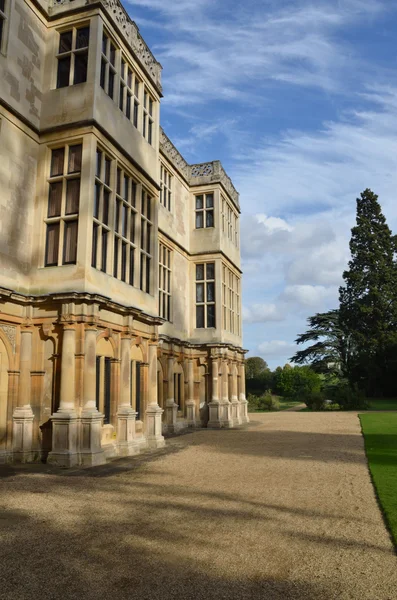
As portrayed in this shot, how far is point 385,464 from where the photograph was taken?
33.8ft

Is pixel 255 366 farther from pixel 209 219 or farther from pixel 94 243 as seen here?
pixel 94 243

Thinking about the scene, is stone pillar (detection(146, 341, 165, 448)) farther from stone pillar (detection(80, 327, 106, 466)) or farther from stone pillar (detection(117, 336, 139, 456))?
stone pillar (detection(80, 327, 106, 466))

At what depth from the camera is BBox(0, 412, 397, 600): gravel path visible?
414 centimetres

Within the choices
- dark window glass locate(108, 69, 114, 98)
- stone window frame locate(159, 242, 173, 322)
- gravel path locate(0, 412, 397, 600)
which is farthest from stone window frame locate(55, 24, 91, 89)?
gravel path locate(0, 412, 397, 600)

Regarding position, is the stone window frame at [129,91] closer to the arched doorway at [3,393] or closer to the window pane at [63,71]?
the window pane at [63,71]

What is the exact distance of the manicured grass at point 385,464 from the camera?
6.60 meters

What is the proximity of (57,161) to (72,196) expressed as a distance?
119cm

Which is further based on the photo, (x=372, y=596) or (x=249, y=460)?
(x=249, y=460)

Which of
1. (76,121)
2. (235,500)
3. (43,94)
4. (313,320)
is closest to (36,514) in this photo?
(235,500)

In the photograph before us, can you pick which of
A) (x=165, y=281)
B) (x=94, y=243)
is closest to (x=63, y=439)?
(x=94, y=243)

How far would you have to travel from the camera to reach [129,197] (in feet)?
47.3

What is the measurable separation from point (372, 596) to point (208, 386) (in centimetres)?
1960

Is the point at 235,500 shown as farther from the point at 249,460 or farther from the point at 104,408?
the point at 104,408

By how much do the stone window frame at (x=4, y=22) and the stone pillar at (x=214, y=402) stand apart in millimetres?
15419
